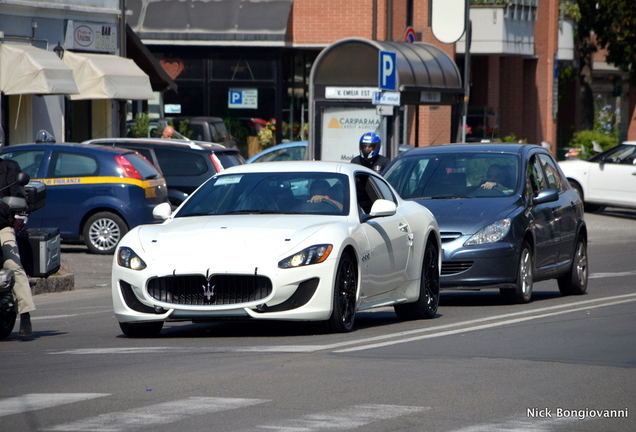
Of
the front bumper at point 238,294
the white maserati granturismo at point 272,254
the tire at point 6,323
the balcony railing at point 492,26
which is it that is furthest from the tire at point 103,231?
the balcony railing at point 492,26

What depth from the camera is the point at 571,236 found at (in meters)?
14.3

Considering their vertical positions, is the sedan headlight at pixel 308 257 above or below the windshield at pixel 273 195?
below

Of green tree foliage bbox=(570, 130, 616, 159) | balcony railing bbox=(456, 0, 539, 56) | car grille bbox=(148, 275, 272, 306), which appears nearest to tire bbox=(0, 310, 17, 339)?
car grille bbox=(148, 275, 272, 306)

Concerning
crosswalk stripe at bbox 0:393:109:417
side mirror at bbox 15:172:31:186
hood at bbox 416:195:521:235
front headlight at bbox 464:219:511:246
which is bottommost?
crosswalk stripe at bbox 0:393:109:417

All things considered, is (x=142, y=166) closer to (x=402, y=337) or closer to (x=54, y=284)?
(x=54, y=284)

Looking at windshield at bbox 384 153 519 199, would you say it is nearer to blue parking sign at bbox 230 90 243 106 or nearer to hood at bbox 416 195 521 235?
hood at bbox 416 195 521 235

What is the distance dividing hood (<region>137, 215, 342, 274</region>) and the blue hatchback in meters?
9.20

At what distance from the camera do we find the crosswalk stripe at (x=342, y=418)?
614 cm

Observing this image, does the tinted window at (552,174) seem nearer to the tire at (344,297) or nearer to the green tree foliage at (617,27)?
the tire at (344,297)

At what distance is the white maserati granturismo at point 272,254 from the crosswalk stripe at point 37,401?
2.30m

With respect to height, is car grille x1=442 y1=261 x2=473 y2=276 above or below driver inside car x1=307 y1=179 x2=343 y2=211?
below

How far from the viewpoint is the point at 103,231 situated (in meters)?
19.2

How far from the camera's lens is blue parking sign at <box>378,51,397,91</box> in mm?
21234

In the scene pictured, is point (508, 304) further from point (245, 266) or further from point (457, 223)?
point (245, 266)
